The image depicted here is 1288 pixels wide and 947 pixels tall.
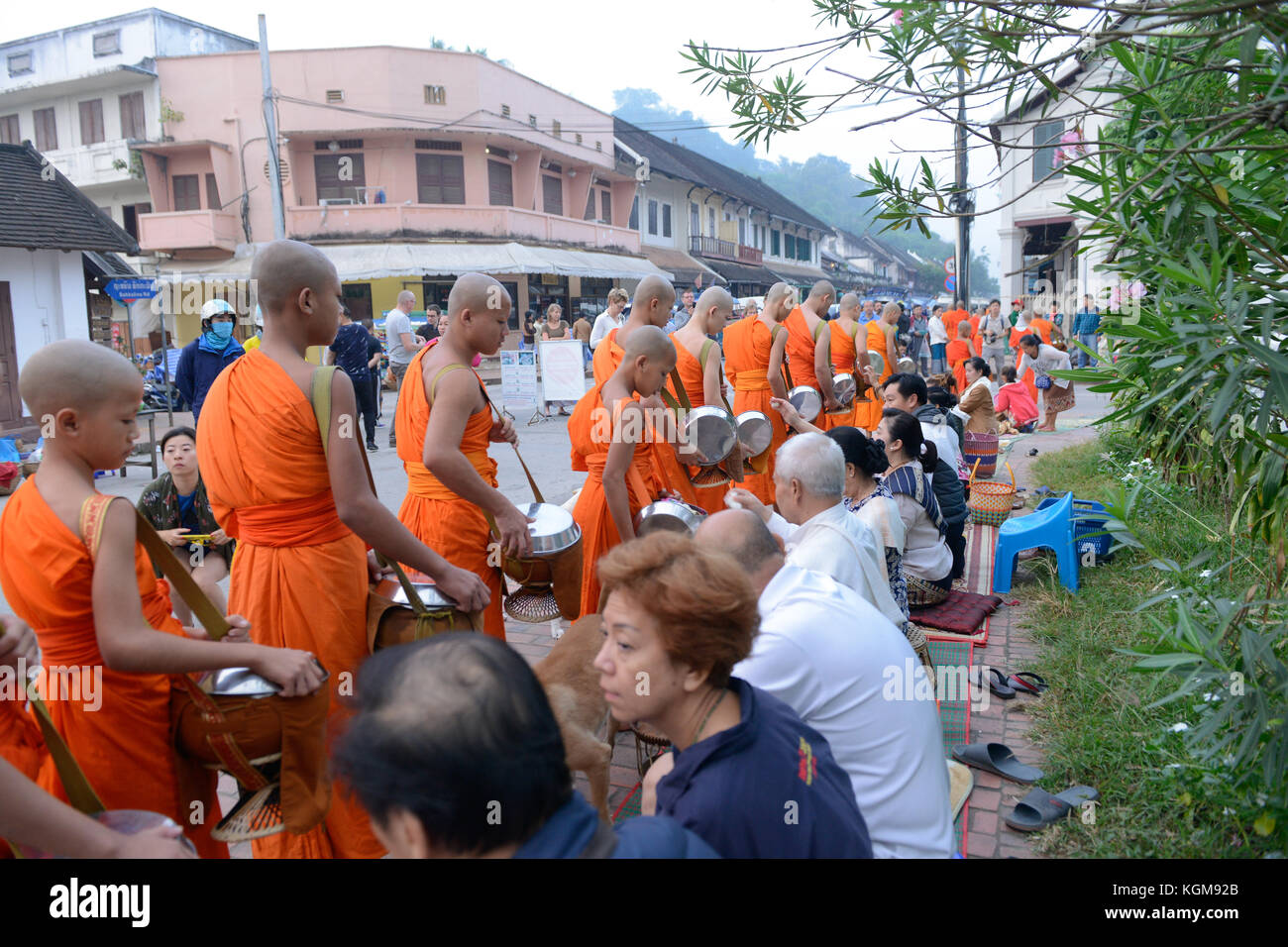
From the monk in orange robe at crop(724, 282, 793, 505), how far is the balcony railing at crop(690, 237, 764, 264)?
33.5 m

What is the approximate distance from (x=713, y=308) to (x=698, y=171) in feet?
125

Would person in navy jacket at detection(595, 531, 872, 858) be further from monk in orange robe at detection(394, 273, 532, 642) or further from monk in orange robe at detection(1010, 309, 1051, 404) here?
monk in orange robe at detection(1010, 309, 1051, 404)

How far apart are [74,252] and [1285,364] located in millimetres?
17751

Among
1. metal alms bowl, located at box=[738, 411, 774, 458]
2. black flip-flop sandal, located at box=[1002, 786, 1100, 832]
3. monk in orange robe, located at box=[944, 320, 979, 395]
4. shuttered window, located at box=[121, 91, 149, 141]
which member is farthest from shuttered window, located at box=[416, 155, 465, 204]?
black flip-flop sandal, located at box=[1002, 786, 1100, 832]

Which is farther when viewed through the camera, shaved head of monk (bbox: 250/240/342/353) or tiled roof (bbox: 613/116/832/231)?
tiled roof (bbox: 613/116/832/231)

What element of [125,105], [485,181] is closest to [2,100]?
[125,105]

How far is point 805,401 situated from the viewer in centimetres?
703

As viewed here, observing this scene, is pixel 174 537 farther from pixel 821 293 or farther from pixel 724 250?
pixel 724 250

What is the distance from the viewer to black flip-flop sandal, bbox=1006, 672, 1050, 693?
4.47 metres

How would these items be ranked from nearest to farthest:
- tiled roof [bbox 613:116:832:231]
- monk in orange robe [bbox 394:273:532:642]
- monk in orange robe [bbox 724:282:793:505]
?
monk in orange robe [bbox 394:273:532:642], monk in orange robe [bbox 724:282:793:505], tiled roof [bbox 613:116:832:231]

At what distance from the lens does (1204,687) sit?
2705mm

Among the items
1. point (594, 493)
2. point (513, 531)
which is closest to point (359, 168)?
point (594, 493)

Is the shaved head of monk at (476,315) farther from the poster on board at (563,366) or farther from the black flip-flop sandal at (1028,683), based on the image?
the poster on board at (563,366)

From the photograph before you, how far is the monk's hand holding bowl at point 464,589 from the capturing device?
9.20 feet
